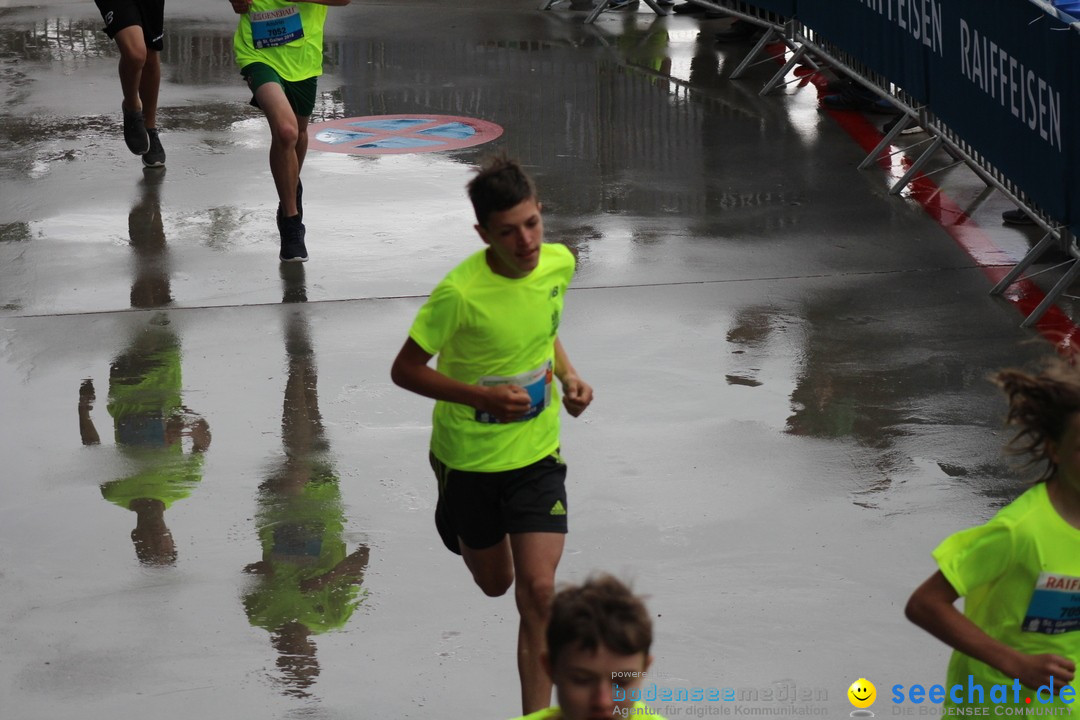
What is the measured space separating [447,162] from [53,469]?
16.4 feet

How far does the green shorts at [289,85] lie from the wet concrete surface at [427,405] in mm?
829

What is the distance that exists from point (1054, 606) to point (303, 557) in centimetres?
319

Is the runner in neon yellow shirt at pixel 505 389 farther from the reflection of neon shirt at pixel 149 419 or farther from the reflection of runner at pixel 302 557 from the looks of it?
the reflection of neon shirt at pixel 149 419

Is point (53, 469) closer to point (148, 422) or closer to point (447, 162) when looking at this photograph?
point (148, 422)

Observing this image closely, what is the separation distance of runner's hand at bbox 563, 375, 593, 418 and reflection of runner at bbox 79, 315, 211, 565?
1942mm

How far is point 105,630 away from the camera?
206 inches

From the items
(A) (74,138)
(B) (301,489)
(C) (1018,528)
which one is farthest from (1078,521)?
(A) (74,138)

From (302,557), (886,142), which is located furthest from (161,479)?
Answer: (886,142)

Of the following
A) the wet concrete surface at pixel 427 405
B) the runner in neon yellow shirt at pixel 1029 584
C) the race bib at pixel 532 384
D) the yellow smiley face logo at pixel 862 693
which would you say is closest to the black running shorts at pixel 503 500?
the race bib at pixel 532 384

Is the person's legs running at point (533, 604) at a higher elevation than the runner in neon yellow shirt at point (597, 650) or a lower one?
lower

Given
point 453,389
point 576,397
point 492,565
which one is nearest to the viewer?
point 453,389

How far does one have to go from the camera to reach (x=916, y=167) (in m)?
9.88

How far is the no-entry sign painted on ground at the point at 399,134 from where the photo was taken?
11.4m

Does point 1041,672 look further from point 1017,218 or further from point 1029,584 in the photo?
point 1017,218
